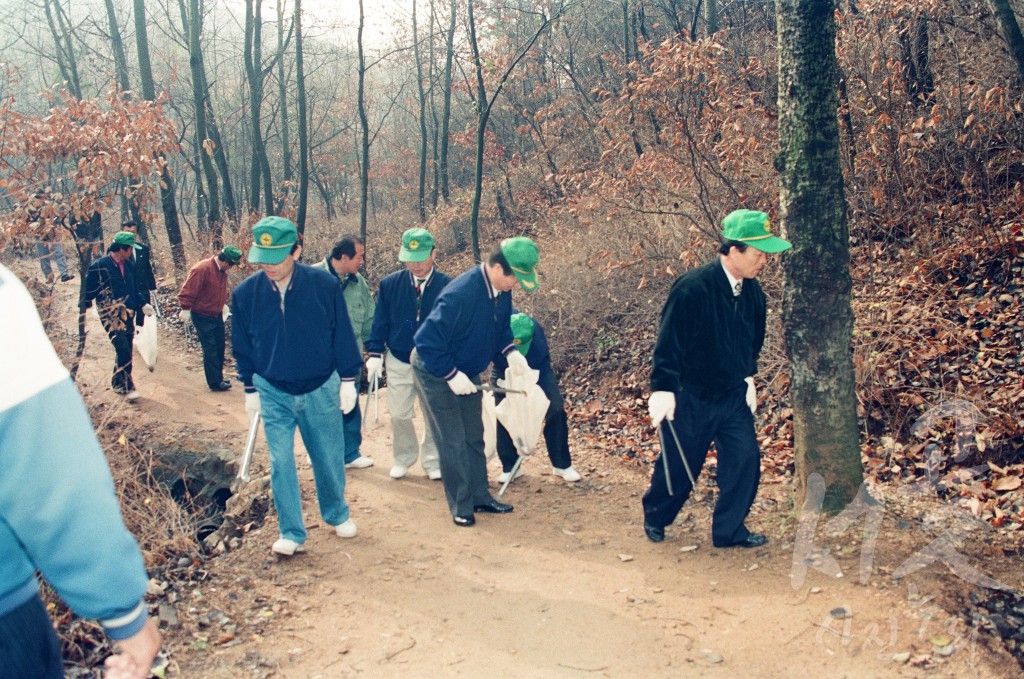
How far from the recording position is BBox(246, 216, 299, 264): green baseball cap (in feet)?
16.8

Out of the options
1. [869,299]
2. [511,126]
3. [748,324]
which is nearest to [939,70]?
[869,299]

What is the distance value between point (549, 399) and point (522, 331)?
1.98 ft

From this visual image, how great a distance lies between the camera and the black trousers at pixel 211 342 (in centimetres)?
1084

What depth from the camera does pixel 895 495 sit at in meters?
5.72

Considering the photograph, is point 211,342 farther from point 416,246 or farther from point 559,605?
point 559,605

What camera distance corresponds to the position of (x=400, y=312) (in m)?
6.91

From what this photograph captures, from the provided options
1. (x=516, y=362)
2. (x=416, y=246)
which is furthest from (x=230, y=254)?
(x=516, y=362)

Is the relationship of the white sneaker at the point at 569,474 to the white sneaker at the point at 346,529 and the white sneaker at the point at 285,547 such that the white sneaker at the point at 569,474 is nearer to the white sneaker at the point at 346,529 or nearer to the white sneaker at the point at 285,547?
the white sneaker at the point at 346,529

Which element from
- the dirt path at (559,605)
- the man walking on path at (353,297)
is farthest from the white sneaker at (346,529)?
the man walking on path at (353,297)

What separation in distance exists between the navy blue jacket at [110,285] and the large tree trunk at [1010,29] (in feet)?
34.0

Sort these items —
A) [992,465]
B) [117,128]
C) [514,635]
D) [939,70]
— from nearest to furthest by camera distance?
[514,635] → [992,465] → [117,128] → [939,70]

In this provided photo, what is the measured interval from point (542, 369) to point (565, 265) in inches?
185

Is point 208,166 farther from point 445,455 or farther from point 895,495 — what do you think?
point 895,495

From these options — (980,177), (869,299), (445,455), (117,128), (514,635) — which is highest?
(117,128)
